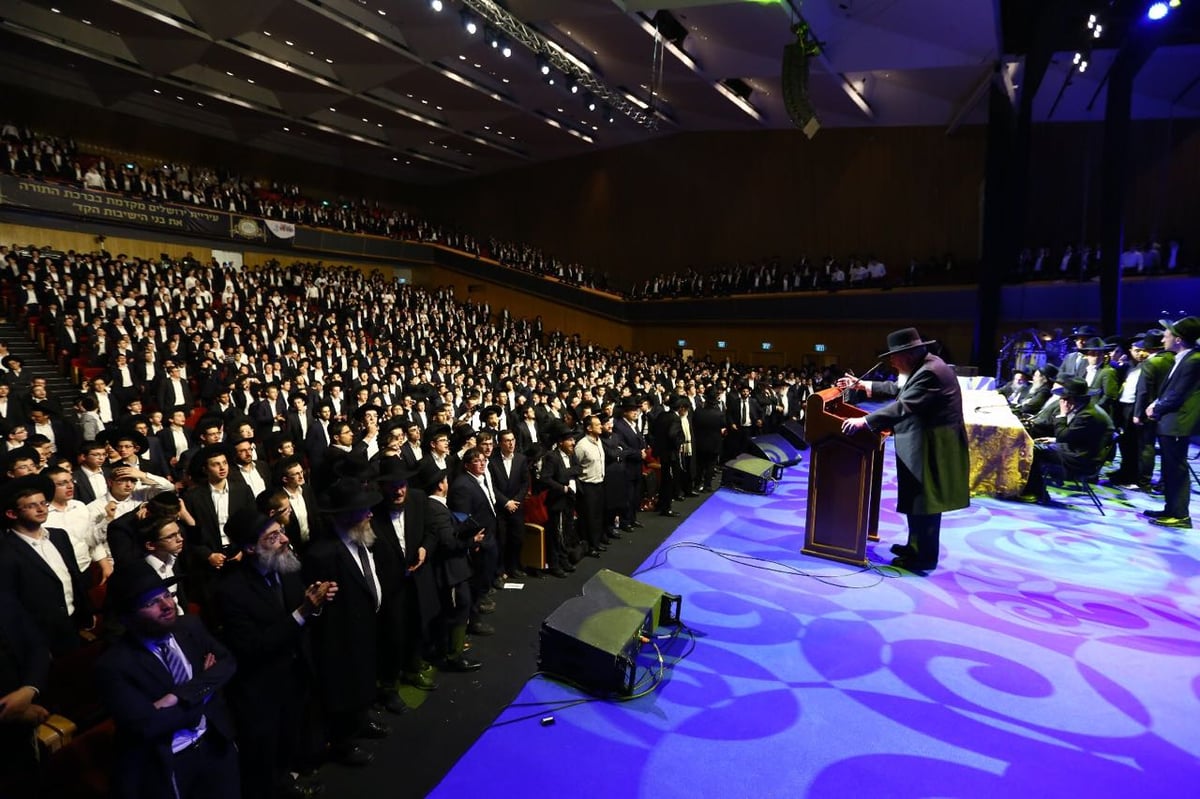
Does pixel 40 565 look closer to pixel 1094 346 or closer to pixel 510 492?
pixel 510 492

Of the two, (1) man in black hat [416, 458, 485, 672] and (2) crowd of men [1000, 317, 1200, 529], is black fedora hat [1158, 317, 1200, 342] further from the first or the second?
(1) man in black hat [416, 458, 485, 672]

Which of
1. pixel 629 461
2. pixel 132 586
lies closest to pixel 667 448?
pixel 629 461

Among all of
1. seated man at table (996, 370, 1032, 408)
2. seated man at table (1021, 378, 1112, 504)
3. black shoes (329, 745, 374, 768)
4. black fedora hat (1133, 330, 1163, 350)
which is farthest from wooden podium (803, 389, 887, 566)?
seated man at table (996, 370, 1032, 408)

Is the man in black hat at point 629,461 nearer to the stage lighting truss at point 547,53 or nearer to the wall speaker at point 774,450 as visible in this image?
the wall speaker at point 774,450

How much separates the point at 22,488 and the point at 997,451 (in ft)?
29.4

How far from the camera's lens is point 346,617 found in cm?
310

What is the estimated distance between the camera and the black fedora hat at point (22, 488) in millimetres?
3287

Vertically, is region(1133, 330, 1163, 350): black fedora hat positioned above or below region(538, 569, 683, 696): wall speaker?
above

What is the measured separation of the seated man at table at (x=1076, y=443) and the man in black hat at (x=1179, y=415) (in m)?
0.65

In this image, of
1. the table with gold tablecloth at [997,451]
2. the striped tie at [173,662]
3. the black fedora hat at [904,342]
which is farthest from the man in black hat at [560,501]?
the table with gold tablecloth at [997,451]

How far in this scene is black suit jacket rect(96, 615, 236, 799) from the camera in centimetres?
202

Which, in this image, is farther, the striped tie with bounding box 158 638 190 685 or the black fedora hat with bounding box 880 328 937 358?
the black fedora hat with bounding box 880 328 937 358

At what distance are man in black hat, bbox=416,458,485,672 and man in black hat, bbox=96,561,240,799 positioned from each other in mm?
1688

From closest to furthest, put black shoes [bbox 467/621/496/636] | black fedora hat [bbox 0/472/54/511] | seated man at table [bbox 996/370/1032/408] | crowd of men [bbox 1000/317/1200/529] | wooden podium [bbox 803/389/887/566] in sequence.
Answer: black fedora hat [bbox 0/472/54/511] → black shoes [bbox 467/621/496/636] → wooden podium [bbox 803/389/887/566] → crowd of men [bbox 1000/317/1200/529] → seated man at table [bbox 996/370/1032/408]
